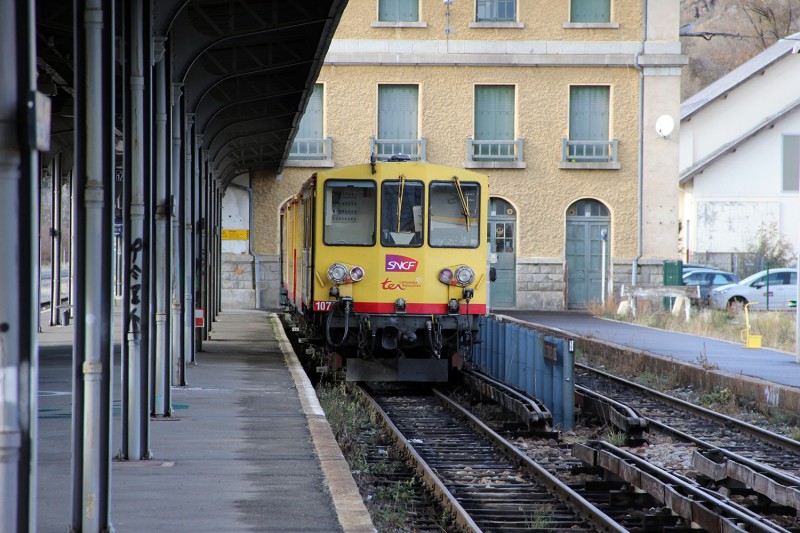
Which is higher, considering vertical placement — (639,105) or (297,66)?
(639,105)

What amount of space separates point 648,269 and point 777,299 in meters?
4.09

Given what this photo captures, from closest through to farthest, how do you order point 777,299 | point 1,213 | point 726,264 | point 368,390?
point 1,213 < point 368,390 < point 777,299 < point 726,264

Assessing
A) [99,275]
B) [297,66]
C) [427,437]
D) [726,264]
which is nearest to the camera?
[99,275]

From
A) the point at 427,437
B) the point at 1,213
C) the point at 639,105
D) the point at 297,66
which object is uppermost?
the point at 639,105

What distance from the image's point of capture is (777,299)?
35.7 meters

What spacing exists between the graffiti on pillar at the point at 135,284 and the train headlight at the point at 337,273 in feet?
23.2

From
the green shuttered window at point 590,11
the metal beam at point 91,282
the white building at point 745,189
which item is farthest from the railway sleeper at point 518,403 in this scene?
the white building at point 745,189

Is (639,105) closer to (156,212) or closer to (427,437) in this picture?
(427,437)

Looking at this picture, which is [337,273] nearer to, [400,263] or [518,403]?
[400,263]

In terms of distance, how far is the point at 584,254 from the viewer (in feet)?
118

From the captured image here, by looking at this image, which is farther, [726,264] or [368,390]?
[726,264]

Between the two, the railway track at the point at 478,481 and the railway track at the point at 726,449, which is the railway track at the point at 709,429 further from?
the railway track at the point at 478,481

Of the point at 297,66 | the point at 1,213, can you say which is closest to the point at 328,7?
the point at 297,66

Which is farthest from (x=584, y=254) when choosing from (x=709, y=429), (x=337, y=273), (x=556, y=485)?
(x=556, y=485)
